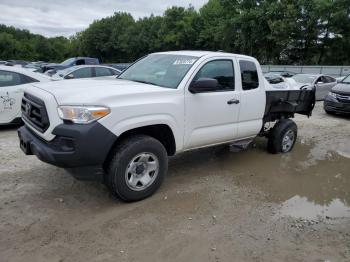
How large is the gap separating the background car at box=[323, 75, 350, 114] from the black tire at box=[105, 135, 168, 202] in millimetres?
9370

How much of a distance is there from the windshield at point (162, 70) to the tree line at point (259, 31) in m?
36.5

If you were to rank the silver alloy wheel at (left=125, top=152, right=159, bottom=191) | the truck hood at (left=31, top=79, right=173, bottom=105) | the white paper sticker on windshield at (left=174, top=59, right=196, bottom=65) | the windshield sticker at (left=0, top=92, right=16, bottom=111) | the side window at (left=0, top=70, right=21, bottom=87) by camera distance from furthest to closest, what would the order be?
the side window at (left=0, top=70, right=21, bottom=87) → the windshield sticker at (left=0, top=92, right=16, bottom=111) → the white paper sticker on windshield at (left=174, top=59, right=196, bottom=65) → the silver alloy wheel at (left=125, top=152, right=159, bottom=191) → the truck hood at (left=31, top=79, right=173, bottom=105)

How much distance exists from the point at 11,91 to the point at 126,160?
4.94 metres

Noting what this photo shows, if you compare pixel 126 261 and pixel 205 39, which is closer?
pixel 126 261

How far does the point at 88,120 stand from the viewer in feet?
12.2

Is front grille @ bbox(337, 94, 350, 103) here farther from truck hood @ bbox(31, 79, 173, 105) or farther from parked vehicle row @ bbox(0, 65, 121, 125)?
truck hood @ bbox(31, 79, 173, 105)

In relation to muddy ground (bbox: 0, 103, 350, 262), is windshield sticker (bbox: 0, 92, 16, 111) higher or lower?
higher

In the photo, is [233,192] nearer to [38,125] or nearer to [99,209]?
[99,209]

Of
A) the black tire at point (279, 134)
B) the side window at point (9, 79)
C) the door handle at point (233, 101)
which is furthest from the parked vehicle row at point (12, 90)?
the black tire at point (279, 134)

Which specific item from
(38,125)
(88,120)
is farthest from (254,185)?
(38,125)

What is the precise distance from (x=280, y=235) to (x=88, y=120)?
8.03 ft

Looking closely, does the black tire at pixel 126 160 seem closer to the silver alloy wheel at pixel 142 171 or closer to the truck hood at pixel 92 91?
the silver alloy wheel at pixel 142 171

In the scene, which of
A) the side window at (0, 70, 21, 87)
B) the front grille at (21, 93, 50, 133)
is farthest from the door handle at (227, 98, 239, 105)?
the side window at (0, 70, 21, 87)

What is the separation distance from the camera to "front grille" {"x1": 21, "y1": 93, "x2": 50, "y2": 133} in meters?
3.91
